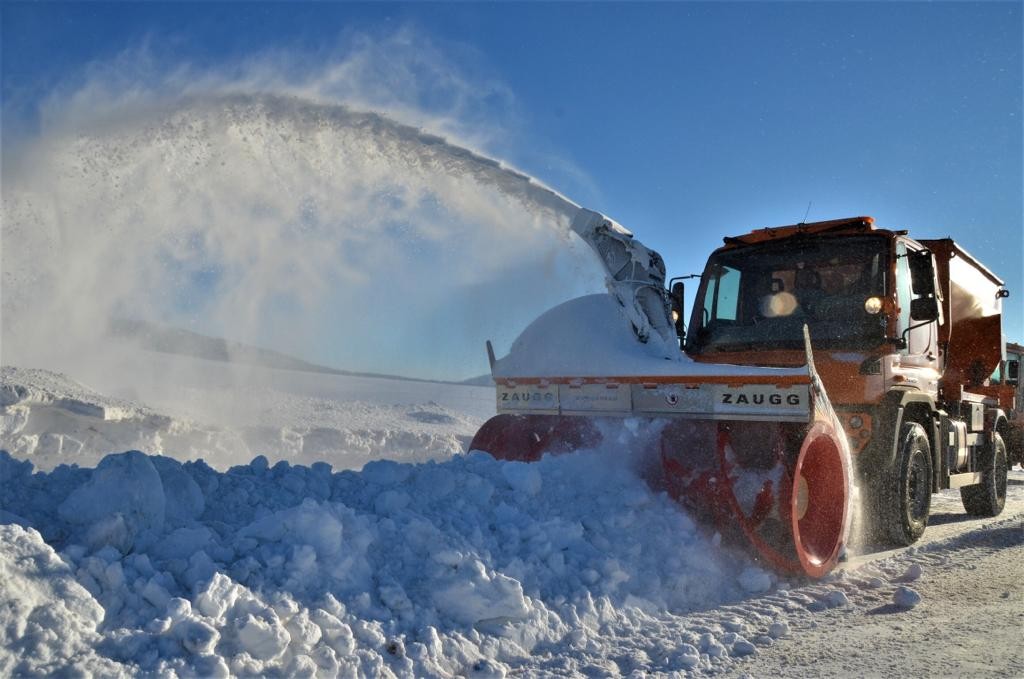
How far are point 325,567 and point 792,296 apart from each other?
184 inches

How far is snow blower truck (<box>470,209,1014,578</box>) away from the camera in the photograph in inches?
197

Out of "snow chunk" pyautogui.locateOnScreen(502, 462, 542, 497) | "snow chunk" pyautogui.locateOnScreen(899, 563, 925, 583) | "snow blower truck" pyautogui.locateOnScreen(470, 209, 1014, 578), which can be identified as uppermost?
"snow blower truck" pyautogui.locateOnScreen(470, 209, 1014, 578)

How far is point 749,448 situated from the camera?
5312 mm

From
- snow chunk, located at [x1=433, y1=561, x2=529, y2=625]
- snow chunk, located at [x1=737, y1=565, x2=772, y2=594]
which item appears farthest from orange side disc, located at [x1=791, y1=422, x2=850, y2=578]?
snow chunk, located at [x1=433, y1=561, x2=529, y2=625]

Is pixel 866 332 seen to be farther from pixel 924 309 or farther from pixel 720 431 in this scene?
pixel 720 431

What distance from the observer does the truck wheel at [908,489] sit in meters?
5.92

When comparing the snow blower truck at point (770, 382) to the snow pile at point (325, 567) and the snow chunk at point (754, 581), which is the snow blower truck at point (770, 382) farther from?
the snow pile at point (325, 567)

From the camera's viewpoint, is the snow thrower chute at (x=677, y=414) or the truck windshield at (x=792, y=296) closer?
the snow thrower chute at (x=677, y=414)

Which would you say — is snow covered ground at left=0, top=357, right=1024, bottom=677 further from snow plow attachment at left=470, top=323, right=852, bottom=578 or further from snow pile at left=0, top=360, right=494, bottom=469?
snow pile at left=0, top=360, right=494, bottom=469

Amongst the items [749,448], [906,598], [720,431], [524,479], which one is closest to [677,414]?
[720,431]

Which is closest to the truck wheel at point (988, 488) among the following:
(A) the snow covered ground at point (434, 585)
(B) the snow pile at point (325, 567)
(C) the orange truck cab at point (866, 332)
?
(C) the orange truck cab at point (866, 332)

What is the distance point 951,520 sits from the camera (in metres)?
8.31

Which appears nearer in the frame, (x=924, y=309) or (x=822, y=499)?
(x=822, y=499)

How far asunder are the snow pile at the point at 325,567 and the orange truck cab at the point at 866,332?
1909 mm
